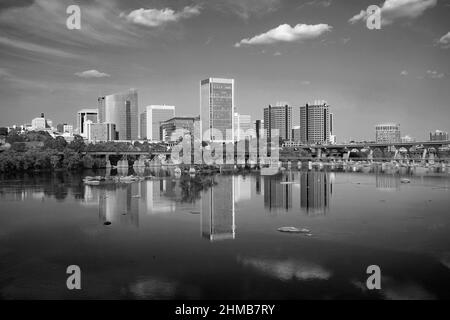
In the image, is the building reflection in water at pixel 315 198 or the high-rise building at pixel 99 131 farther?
the high-rise building at pixel 99 131

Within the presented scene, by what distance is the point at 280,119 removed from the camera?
124 meters

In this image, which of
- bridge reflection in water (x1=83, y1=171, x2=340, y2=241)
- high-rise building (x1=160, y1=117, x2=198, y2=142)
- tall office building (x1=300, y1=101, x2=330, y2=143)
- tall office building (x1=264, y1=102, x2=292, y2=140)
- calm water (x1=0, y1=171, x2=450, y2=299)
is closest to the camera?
calm water (x1=0, y1=171, x2=450, y2=299)

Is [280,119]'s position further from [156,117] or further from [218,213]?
[218,213]

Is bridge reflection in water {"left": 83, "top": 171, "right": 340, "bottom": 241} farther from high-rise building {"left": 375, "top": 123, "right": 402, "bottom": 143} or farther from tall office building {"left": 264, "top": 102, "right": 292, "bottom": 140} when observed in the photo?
high-rise building {"left": 375, "top": 123, "right": 402, "bottom": 143}

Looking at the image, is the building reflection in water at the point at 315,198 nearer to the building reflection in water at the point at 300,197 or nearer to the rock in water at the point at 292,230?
the building reflection in water at the point at 300,197

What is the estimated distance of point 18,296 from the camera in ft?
31.9

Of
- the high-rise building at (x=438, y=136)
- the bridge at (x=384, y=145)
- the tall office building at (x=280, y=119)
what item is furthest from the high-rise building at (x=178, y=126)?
the high-rise building at (x=438, y=136)

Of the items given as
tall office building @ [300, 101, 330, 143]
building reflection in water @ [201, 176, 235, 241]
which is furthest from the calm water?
tall office building @ [300, 101, 330, 143]

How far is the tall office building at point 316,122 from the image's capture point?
384ft

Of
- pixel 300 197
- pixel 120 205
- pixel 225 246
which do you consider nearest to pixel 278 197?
pixel 300 197

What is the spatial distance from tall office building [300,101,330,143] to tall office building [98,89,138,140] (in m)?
48.4

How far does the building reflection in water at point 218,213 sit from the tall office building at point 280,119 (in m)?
94.5

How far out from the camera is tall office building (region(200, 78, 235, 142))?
91.5m
